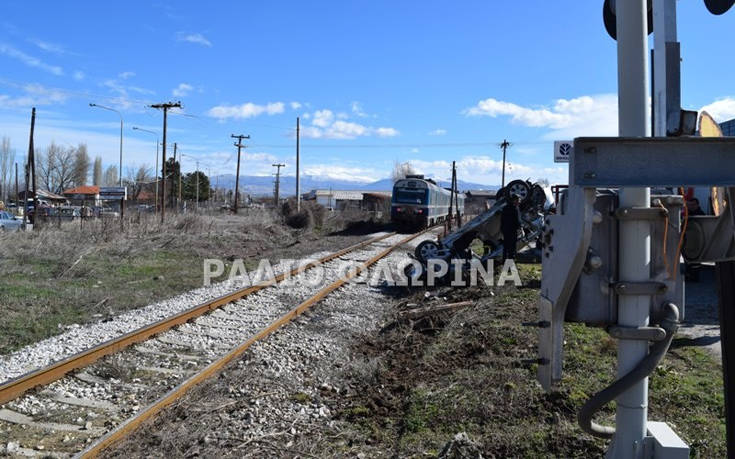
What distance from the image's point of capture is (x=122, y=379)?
20.6ft

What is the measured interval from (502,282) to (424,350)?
5.06m

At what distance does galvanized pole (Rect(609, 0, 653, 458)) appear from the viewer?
224 centimetres

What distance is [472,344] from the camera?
292 inches

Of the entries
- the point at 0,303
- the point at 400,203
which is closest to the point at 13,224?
the point at 400,203

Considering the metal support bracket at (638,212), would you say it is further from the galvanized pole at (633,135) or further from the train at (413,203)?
the train at (413,203)

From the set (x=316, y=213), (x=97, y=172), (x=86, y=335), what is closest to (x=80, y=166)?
(x=97, y=172)

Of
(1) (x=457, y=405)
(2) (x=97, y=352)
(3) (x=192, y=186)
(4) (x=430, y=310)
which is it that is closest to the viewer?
(1) (x=457, y=405)

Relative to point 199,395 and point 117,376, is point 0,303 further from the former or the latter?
point 199,395

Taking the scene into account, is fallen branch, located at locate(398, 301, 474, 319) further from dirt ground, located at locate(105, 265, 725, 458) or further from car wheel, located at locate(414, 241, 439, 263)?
car wheel, located at locate(414, 241, 439, 263)

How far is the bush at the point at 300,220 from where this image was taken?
117 feet

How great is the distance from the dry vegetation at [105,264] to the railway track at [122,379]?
154cm

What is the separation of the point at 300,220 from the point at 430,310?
88.6 feet

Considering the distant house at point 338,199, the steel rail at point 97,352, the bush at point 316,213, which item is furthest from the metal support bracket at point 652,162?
the distant house at point 338,199

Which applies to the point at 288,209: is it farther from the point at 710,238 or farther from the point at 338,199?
the point at 338,199
